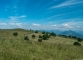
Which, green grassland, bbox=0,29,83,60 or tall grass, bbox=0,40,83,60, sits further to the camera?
green grassland, bbox=0,29,83,60

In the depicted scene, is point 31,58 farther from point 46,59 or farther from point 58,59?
point 58,59

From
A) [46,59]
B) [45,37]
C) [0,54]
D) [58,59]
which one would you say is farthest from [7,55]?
[45,37]

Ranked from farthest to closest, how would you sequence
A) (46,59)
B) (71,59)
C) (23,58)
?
(71,59), (46,59), (23,58)

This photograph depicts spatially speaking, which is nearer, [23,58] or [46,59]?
[23,58]

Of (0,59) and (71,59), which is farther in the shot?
(71,59)

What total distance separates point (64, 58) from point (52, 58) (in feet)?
4.89

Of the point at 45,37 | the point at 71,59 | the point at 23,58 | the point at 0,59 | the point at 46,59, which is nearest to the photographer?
the point at 0,59

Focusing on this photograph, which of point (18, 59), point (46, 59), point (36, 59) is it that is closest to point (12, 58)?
point (18, 59)

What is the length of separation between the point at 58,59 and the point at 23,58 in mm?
3857

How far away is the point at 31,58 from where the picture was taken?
13617 mm

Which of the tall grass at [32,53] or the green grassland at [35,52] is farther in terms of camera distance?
the green grassland at [35,52]

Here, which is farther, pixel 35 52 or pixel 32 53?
pixel 35 52

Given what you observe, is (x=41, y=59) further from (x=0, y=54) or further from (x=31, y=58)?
(x=0, y=54)

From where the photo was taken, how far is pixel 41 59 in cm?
1385
